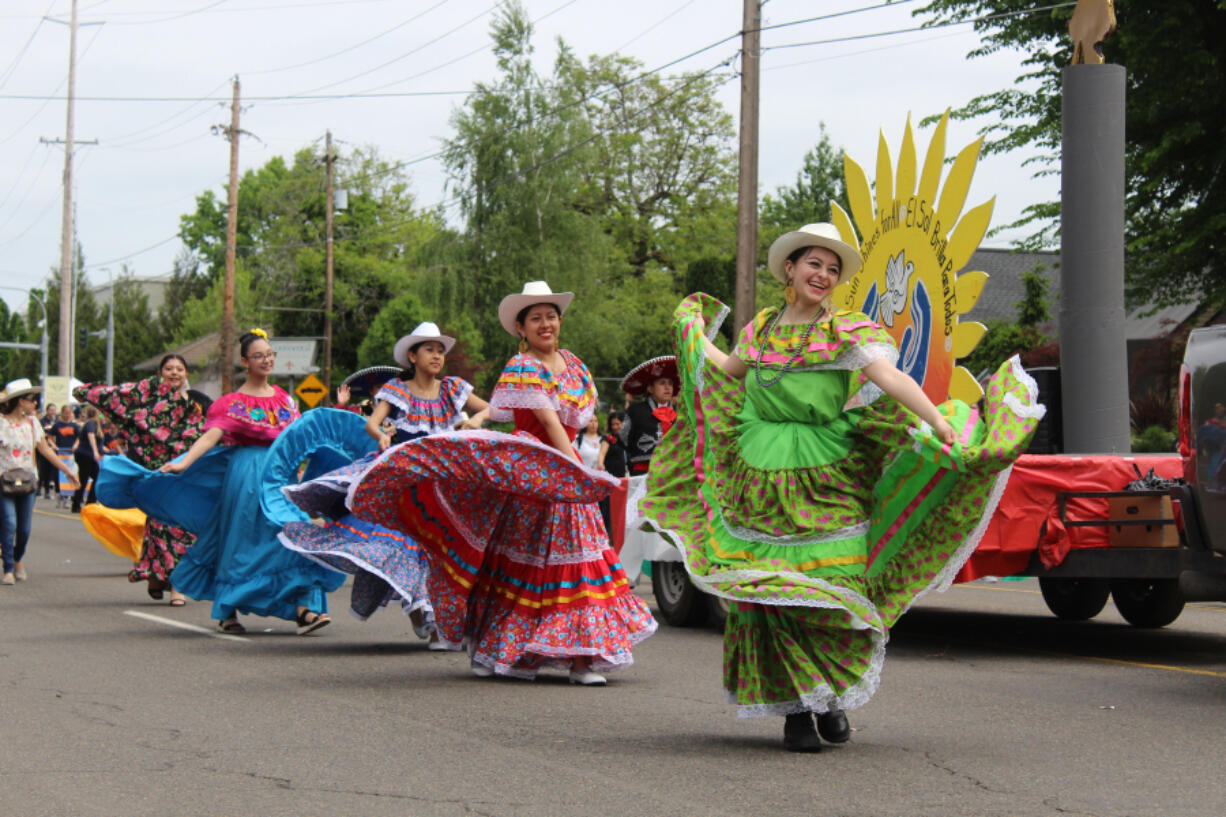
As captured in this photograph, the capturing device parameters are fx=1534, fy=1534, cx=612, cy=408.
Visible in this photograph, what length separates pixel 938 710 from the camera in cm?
705

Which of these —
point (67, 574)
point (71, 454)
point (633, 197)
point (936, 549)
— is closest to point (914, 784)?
point (936, 549)

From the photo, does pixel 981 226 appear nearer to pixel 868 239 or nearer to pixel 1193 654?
pixel 868 239

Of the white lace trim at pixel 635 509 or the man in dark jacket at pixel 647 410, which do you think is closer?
the white lace trim at pixel 635 509

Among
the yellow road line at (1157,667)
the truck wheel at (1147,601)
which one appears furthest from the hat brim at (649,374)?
the yellow road line at (1157,667)

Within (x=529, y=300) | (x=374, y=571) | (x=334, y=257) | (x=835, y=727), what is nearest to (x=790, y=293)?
(x=835, y=727)

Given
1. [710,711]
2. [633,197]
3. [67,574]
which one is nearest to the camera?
[710,711]

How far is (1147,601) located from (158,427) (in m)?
7.79

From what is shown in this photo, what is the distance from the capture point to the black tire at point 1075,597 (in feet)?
35.2

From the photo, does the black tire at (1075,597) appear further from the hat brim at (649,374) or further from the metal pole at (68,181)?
the metal pole at (68,181)

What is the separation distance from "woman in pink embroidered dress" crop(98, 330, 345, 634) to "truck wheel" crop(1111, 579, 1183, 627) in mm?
5304

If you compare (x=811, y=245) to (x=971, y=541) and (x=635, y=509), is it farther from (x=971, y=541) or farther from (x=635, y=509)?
(x=635, y=509)

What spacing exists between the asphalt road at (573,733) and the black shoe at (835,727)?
0.21 ft

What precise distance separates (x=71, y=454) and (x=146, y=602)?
1903cm

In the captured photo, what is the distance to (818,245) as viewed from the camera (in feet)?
19.7
